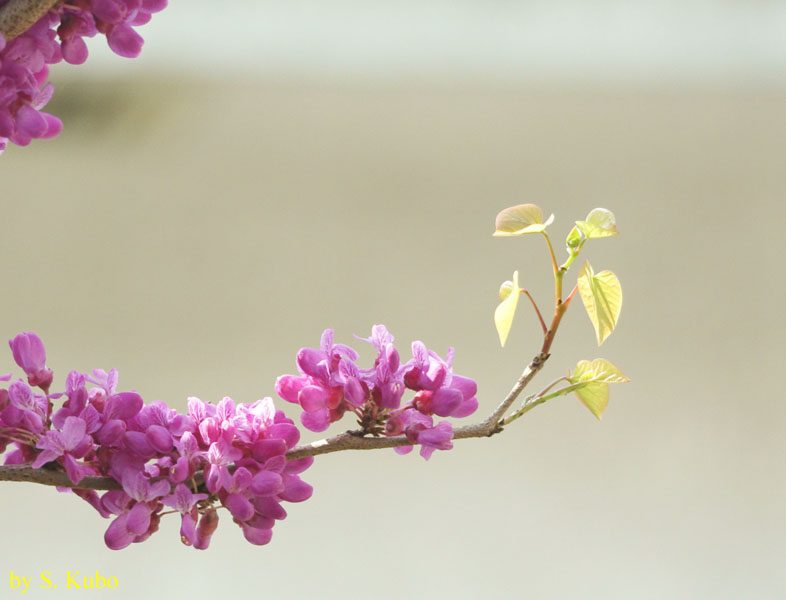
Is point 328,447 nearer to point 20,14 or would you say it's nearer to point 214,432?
point 214,432

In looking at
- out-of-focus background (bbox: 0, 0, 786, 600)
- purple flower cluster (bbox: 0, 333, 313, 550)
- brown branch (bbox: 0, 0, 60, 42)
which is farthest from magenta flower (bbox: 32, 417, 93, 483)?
out-of-focus background (bbox: 0, 0, 786, 600)

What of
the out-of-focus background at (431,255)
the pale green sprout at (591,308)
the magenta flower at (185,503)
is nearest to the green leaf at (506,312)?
the pale green sprout at (591,308)

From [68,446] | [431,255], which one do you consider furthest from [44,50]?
[431,255]

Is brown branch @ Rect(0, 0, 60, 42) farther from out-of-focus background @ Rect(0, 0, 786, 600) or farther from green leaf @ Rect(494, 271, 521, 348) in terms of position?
out-of-focus background @ Rect(0, 0, 786, 600)

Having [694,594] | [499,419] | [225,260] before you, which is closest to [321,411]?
[499,419]

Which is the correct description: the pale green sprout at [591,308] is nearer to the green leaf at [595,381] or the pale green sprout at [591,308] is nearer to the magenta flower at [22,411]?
the green leaf at [595,381]

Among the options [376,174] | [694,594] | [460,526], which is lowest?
[694,594]

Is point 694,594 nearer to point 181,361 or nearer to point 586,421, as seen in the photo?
point 586,421
